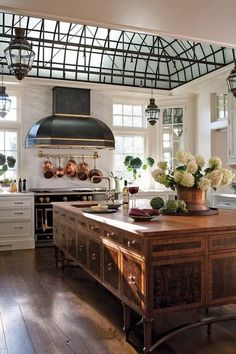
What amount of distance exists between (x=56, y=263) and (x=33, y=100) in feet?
11.1

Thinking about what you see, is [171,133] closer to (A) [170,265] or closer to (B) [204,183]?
(B) [204,183]

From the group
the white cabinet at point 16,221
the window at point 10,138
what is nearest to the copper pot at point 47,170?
the window at point 10,138

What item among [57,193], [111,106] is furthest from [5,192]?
[111,106]

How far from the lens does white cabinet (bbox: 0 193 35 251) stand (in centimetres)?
645

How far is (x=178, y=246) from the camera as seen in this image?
266cm

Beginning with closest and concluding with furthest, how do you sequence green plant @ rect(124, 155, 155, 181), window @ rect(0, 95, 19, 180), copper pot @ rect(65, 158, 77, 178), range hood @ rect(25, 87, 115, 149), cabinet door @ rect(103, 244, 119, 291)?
cabinet door @ rect(103, 244, 119, 291) → range hood @ rect(25, 87, 115, 149) → window @ rect(0, 95, 19, 180) → copper pot @ rect(65, 158, 77, 178) → green plant @ rect(124, 155, 155, 181)

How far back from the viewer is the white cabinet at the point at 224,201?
20.0ft

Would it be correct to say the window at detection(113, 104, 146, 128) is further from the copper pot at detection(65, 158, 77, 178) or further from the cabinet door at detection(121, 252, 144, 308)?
the cabinet door at detection(121, 252, 144, 308)

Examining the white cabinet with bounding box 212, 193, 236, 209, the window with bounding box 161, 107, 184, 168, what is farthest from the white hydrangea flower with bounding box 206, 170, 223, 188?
the window with bounding box 161, 107, 184, 168

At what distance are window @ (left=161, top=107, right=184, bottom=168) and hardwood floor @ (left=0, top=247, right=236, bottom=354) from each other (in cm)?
386

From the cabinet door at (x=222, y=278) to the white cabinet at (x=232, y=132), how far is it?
3739mm

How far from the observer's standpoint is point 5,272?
5062 millimetres

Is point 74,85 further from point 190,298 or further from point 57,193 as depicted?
point 190,298

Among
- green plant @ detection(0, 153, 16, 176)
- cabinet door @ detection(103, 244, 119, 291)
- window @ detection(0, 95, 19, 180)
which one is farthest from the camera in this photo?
window @ detection(0, 95, 19, 180)
